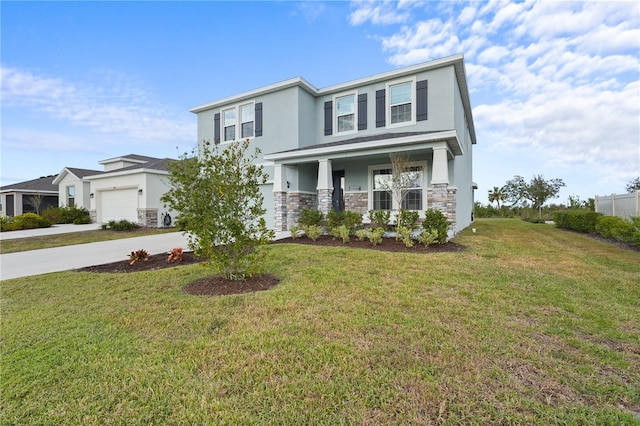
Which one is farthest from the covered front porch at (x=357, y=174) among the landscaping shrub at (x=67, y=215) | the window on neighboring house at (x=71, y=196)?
the window on neighboring house at (x=71, y=196)

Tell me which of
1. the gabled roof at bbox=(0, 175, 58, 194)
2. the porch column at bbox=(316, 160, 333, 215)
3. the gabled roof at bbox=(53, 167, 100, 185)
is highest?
the gabled roof at bbox=(53, 167, 100, 185)

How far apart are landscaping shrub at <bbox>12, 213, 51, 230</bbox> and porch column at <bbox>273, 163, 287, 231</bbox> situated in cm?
1496

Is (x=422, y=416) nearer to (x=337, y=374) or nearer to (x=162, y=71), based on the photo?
(x=337, y=374)

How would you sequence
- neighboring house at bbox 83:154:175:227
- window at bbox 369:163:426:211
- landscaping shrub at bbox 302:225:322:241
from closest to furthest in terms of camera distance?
landscaping shrub at bbox 302:225:322:241, window at bbox 369:163:426:211, neighboring house at bbox 83:154:175:227

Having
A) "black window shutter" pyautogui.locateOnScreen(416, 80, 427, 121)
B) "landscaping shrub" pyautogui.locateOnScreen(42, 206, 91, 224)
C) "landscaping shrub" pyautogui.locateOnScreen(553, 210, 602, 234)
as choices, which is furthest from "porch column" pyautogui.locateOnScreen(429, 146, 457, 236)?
"landscaping shrub" pyautogui.locateOnScreen(42, 206, 91, 224)

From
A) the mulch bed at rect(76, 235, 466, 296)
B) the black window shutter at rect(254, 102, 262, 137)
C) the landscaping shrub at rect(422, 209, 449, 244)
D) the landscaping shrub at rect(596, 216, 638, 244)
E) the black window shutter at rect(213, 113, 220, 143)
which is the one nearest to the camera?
the mulch bed at rect(76, 235, 466, 296)

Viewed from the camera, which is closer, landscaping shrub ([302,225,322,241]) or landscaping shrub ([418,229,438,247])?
landscaping shrub ([418,229,438,247])

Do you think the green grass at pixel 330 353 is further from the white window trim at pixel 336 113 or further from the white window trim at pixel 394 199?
the white window trim at pixel 336 113

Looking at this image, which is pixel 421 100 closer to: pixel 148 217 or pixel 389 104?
pixel 389 104

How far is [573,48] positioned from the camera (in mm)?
10016

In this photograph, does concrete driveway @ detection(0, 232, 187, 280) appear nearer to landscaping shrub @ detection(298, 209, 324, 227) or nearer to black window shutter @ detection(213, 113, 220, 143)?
landscaping shrub @ detection(298, 209, 324, 227)

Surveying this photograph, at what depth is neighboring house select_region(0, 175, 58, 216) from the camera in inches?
950

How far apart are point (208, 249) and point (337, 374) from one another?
2971 mm

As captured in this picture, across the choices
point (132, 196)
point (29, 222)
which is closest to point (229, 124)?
point (132, 196)
